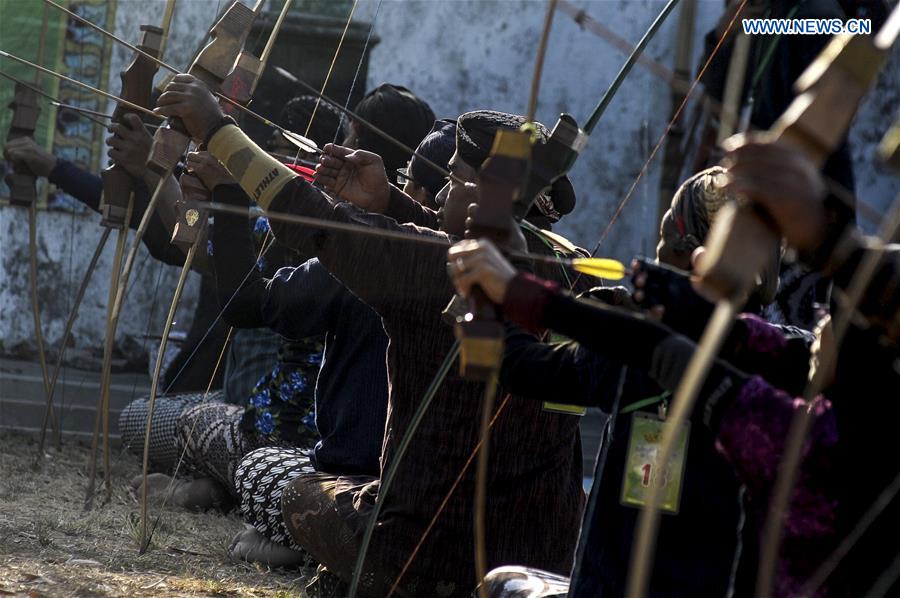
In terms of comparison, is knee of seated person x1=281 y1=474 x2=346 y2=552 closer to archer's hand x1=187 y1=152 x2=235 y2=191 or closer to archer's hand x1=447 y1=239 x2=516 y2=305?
archer's hand x1=187 y1=152 x2=235 y2=191

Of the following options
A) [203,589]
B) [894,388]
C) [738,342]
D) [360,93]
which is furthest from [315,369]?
[360,93]

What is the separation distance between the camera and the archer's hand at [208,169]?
285 cm

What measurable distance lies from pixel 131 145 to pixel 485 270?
6.77 feet

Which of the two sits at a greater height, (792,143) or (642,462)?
(792,143)

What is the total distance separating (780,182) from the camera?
1.24 metres

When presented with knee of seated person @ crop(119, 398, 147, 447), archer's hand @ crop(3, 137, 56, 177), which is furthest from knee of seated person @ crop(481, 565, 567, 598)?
archer's hand @ crop(3, 137, 56, 177)

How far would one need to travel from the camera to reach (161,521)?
3.68 meters

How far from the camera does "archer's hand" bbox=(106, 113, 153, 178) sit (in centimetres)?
340

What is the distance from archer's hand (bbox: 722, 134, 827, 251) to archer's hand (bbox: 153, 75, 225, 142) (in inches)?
54.7

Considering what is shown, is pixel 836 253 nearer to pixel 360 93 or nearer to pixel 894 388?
pixel 894 388

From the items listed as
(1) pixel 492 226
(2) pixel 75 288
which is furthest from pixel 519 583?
(2) pixel 75 288

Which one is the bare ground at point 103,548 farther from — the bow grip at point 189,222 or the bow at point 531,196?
the bow grip at point 189,222

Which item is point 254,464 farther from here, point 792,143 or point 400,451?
point 792,143

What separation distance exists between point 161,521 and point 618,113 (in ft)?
14.3
